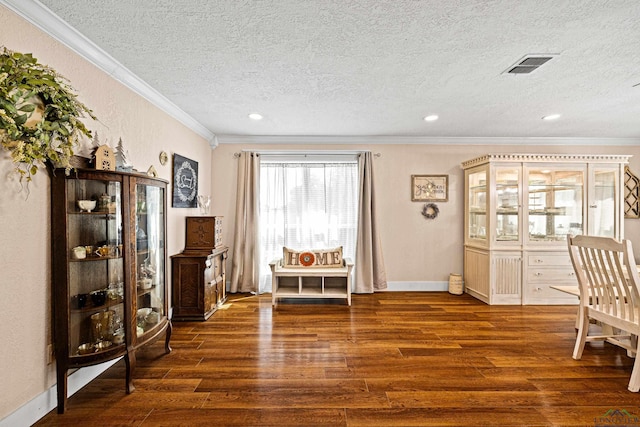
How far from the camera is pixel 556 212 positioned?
4441 mm

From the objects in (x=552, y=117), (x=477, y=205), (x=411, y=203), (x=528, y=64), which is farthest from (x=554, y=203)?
(x=528, y=64)

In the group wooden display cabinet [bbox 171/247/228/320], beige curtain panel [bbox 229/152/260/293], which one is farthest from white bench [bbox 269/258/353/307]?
wooden display cabinet [bbox 171/247/228/320]

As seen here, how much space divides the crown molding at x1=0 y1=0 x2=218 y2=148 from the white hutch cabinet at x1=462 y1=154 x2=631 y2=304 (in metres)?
4.32

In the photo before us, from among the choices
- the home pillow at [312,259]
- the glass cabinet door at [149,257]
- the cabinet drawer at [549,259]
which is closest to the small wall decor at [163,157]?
the glass cabinet door at [149,257]

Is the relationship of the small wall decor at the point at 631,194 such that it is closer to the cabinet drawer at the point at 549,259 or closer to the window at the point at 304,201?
the cabinet drawer at the point at 549,259

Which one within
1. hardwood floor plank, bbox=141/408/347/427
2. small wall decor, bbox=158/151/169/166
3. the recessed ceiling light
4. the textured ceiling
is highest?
the textured ceiling

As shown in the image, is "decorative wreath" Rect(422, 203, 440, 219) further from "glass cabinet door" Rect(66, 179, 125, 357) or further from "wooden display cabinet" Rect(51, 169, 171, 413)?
"glass cabinet door" Rect(66, 179, 125, 357)

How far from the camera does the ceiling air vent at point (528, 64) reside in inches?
97.2

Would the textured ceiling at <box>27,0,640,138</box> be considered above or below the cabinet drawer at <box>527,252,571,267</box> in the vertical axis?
above

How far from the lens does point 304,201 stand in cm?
513

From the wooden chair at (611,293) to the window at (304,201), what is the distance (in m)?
2.99

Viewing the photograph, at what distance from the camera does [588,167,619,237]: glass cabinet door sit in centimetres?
441

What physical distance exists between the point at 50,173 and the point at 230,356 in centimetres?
198

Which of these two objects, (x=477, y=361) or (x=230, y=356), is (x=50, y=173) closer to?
(x=230, y=356)
